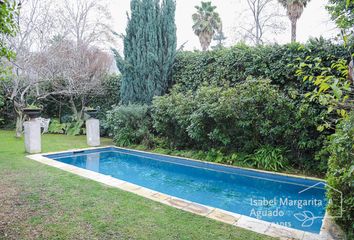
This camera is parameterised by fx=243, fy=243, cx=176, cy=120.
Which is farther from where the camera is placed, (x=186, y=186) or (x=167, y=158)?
(x=167, y=158)

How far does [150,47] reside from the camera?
1059 cm

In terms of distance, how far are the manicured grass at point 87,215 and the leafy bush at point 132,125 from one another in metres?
4.64

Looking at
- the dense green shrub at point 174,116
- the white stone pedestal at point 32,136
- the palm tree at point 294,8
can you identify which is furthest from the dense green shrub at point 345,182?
the palm tree at point 294,8

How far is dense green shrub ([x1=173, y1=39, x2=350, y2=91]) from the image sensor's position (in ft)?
22.0

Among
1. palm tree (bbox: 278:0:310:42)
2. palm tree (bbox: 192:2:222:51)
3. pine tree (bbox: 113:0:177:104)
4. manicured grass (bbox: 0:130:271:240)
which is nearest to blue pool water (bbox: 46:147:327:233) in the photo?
manicured grass (bbox: 0:130:271:240)

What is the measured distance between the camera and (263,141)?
7.23m

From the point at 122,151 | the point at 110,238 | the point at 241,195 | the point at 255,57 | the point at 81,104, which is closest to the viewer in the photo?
the point at 110,238

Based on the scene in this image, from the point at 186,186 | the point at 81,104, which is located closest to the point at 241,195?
the point at 186,186

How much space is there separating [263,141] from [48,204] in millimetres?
5738

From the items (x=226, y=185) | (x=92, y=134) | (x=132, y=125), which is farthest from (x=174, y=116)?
(x=92, y=134)

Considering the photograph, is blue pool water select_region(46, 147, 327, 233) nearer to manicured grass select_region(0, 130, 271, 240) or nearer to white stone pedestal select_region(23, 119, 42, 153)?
white stone pedestal select_region(23, 119, 42, 153)

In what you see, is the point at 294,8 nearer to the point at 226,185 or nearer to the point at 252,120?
the point at 252,120

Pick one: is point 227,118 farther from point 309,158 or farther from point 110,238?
point 110,238

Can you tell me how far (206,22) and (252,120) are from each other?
57.5 feet
